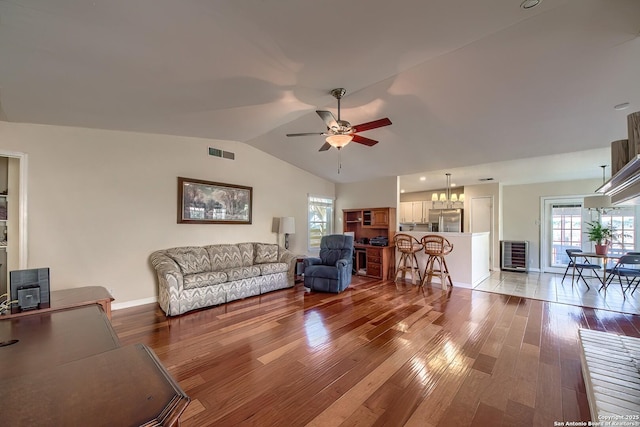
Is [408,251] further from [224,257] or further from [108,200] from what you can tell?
[108,200]

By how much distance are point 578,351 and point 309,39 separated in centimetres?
384

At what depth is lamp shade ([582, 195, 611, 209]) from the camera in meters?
6.09

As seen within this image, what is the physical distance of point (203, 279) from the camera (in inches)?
151

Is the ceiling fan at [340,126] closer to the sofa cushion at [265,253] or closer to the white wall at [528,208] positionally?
the sofa cushion at [265,253]

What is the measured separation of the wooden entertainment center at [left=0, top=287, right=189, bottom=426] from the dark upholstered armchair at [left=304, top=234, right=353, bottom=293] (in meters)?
3.57

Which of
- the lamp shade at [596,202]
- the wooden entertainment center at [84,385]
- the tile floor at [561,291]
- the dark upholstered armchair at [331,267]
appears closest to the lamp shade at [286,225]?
the dark upholstered armchair at [331,267]

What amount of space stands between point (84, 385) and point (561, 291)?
667 centimetres

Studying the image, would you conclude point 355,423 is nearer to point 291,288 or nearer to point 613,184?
point 613,184

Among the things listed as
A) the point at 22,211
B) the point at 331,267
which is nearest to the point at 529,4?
the point at 331,267

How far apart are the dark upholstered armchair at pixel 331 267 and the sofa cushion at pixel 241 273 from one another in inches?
36.9

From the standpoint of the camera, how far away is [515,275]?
21.0 ft

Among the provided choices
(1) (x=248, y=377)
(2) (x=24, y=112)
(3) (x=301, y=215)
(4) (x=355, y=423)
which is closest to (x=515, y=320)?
(4) (x=355, y=423)

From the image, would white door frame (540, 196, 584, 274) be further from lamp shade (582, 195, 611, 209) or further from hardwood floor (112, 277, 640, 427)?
hardwood floor (112, 277, 640, 427)

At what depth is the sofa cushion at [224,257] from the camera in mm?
4531
